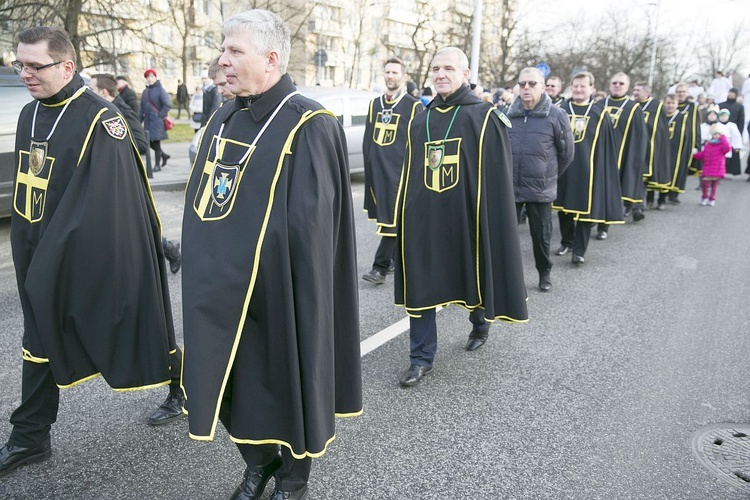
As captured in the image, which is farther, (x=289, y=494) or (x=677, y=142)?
(x=677, y=142)

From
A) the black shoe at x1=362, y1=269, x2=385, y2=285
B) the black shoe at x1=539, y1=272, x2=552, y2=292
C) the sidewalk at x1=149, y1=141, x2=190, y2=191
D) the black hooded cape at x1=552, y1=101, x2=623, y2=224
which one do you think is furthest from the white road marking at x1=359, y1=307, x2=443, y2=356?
the sidewalk at x1=149, y1=141, x2=190, y2=191

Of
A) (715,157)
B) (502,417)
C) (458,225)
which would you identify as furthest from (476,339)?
(715,157)

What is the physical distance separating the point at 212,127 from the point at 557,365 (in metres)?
3.00

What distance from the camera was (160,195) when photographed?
11.2 m

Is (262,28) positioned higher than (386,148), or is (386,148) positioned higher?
(262,28)

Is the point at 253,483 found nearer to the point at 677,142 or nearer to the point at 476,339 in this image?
the point at 476,339

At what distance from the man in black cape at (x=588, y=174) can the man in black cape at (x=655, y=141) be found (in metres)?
3.14

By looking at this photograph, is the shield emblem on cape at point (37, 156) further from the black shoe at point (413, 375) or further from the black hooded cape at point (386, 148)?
the black hooded cape at point (386, 148)

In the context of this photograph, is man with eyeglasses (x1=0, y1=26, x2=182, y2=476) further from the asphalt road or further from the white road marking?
the white road marking

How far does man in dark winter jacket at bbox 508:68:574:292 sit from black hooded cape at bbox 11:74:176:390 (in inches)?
151

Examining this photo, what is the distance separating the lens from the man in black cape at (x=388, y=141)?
6.91 m

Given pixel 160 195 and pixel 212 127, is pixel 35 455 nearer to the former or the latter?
pixel 212 127

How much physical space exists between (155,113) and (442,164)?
10.3 meters

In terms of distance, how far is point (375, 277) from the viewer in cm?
661
